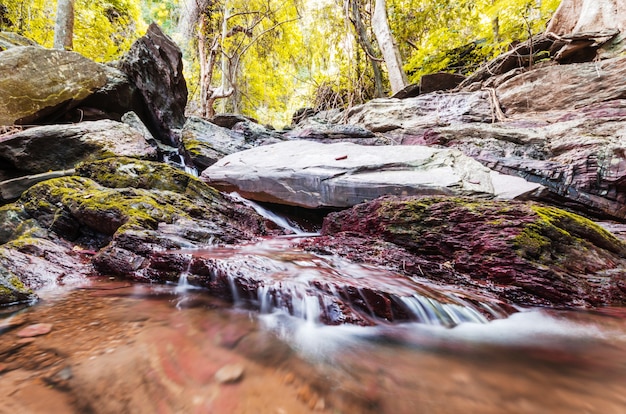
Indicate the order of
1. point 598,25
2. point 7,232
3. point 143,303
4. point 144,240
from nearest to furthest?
point 143,303, point 144,240, point 7,232, point 598,25

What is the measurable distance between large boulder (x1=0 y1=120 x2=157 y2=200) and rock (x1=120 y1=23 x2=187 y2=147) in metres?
2.87

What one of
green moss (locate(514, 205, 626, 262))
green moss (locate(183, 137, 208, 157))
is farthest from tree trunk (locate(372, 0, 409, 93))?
green moss (locate(514, 205, 626, 262))

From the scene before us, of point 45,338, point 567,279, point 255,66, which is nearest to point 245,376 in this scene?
point 45,338

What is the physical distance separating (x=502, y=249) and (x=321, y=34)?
11.5 m

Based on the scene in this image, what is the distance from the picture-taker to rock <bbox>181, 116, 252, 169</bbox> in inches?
256

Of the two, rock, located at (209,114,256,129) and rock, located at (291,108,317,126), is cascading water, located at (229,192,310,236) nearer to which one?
rock, located at (209,114,256,129)

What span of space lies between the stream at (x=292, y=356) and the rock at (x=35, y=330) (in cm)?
2

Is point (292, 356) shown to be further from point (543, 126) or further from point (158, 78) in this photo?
point (158, 78)

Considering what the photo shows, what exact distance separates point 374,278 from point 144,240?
2359 mm

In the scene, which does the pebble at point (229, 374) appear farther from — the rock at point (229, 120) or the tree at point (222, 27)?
the tree at point (222, 27)

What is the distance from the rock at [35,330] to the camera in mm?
1519

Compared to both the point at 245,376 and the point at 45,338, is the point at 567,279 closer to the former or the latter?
the point at 245,376

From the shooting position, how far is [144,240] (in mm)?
2826

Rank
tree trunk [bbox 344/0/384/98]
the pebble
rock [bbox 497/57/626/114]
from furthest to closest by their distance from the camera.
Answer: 1. tree trunk [bbox 344/0/384/98]
2. rock [bbox 497/57/626/114]
3. the pebble
